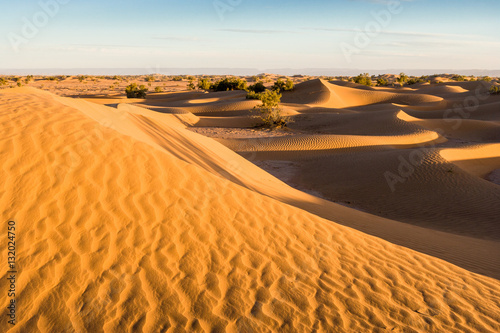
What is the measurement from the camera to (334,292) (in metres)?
3.72

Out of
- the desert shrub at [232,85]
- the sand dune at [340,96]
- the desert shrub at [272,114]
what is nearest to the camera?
the desert shrub at [272,114]

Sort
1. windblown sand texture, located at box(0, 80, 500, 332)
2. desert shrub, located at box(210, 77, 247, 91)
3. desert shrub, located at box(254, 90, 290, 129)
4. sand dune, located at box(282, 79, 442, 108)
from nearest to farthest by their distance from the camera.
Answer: windblown sand texture, located at box(0, 80, 500, 332) → desert shrub, located at box(254, 90, 290, 129) → sand dune, located at box(282, 79, 442, 108) → desert shrub, located at box(210, 77, 247, 91)

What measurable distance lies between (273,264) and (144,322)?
1.49 m

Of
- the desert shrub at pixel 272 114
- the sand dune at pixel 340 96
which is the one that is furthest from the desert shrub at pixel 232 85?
the desert shrub at pixel 272 114

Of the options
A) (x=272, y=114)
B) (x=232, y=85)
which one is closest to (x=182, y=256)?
(x=272, y=114)

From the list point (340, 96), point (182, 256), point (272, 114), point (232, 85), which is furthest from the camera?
point (232, 85)

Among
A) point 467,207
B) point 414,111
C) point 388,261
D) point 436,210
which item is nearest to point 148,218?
point 388,261

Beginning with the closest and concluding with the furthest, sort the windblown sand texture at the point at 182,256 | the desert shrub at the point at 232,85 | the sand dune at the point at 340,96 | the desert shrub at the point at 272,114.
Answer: the windblown sand texture at the point at 182,256
the desert shrub at the point at 272,114
the sand dune at the point at 340,96
the desert shrub at the point at 232,85

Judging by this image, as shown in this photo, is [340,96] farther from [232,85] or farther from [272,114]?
[272,114]

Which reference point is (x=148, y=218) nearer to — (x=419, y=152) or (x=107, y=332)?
(x=107, y=332)

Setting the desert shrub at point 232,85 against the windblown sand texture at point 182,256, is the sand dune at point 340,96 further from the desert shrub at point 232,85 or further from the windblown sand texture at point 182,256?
the windblown sand texture at point 182,256

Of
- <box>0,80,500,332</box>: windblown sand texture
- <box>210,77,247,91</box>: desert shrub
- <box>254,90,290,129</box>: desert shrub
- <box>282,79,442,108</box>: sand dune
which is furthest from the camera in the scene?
<box>210,77,247,91</box>: desert shrub

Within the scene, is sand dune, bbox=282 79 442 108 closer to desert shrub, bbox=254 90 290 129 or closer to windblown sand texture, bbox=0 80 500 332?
desert shrub, bbox=254 90 290 129

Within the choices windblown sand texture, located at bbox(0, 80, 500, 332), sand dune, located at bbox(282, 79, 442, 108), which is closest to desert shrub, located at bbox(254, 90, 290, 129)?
sand dune, located at bbox(282, 79, 442, 108)
